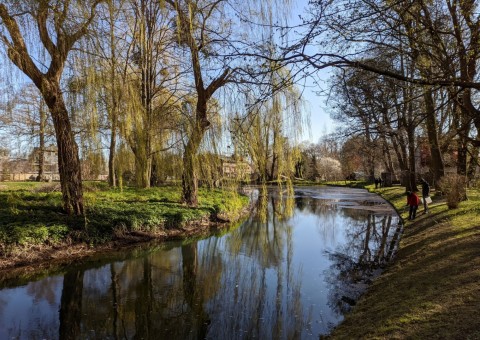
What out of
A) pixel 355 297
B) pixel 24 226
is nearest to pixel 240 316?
pixel 355 297

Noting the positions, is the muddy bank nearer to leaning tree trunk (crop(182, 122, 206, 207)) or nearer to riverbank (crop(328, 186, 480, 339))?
leaning tree trunk (crop(182, 122, 206, 207))

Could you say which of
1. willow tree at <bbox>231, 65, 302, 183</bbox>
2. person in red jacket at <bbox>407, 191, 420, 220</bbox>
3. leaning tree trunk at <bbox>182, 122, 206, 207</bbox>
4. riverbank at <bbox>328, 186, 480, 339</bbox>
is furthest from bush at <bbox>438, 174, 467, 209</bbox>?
leaning tree trunk at <bbox>182, 122, 206, 207</bbox>

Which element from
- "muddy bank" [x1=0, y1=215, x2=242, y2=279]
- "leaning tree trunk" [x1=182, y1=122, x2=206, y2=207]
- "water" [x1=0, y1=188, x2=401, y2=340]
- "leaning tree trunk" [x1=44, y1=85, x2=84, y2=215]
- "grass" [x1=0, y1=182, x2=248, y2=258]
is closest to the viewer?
"water" [x1=0, y1=188, x2=401, y2=340]

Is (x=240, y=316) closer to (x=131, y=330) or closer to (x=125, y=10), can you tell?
(x=131, y=330)

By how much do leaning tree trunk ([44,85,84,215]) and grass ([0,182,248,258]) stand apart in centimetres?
49

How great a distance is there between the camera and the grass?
9.11 metres

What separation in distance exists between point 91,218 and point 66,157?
6.73 feet

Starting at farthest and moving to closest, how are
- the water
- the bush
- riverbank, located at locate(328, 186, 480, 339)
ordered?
1. the bush
2. the water
3. riverbank, located at locate(328, 186, 480, 339)

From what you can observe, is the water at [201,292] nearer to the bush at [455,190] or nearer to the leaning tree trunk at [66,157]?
the leaning tree trunk at [66,157]

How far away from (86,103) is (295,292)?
6355mm

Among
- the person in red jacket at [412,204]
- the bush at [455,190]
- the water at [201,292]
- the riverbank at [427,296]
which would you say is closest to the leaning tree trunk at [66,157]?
the water at [201,292]

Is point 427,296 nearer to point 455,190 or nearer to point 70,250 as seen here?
point 70,250

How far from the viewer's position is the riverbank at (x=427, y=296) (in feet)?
13.6

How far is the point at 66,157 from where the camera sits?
10102 millimetres
